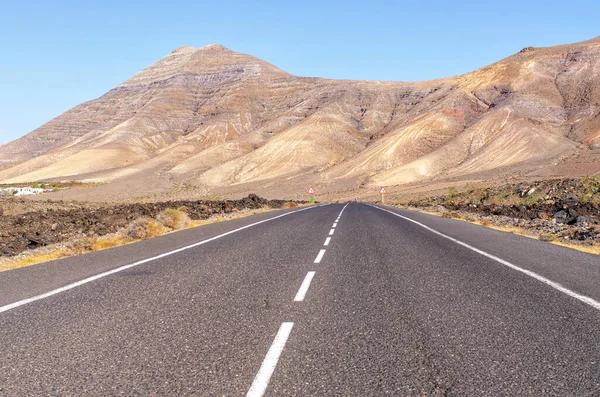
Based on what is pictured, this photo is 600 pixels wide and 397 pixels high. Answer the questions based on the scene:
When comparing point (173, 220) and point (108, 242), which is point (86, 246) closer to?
point (108, 242)

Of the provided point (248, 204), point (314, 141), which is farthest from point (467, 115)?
point (248, 204)

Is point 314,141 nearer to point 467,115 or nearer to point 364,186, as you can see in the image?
point 364,186

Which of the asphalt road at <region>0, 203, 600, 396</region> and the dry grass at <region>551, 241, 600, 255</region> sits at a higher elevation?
the asphalt road at <region>0, 203, 600, 396</region>

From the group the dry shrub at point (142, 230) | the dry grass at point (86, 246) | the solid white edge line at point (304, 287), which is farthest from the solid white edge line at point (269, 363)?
the dry shrub at point (142, 230)

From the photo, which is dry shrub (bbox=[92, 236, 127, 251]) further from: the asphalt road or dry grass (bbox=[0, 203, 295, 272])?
the asphalt road

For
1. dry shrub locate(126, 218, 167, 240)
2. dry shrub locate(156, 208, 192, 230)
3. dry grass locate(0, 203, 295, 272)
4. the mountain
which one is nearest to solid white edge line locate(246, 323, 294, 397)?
dry grass locate(0, 203, 295, 272)

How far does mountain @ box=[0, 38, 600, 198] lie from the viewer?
299 ft

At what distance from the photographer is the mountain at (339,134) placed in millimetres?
91188

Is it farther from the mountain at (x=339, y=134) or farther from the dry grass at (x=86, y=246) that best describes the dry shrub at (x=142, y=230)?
the mountain at (x=339, y=134)

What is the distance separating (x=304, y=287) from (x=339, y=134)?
115917 millimetres

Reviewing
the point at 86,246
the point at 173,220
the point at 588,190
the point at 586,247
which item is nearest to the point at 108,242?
the point at 86,246

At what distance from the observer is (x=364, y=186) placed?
8925 cm

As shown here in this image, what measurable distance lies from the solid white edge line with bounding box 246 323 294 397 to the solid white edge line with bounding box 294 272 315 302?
46.7 inches

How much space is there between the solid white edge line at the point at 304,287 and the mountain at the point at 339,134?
70.0m
